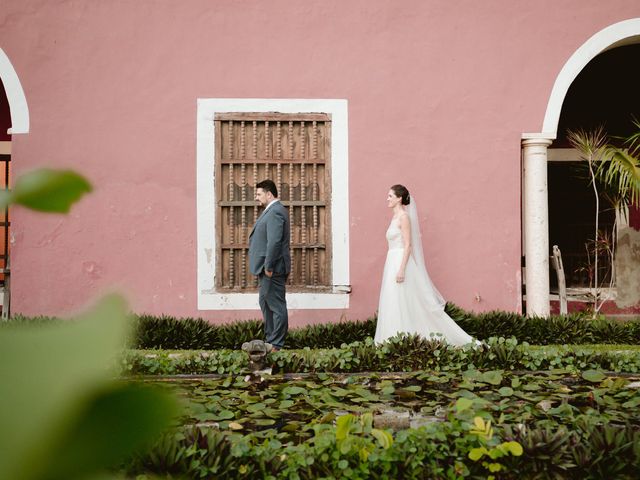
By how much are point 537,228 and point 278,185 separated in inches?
114

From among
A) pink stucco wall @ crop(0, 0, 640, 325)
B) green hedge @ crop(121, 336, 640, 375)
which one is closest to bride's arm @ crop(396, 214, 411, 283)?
pink stucco wall @ crop(0, 0, 640, 325)

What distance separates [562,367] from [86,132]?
5348 millimetres

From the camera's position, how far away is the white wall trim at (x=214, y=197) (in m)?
7.38

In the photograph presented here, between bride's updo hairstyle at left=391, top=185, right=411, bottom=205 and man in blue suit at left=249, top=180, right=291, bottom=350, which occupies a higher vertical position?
bride's updo hairstyle at left=391, top=185, right=411, bottom=205

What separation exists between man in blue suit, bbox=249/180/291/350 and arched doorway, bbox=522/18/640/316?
2883 mm

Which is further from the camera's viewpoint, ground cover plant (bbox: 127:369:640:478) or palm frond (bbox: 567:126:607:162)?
palm frond (bbox: 567:126:607:162)

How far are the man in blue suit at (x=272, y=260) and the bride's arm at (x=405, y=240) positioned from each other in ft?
3.70

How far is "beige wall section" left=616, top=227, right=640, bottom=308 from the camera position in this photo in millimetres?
9023

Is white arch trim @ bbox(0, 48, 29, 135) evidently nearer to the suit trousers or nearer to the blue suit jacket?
the blue suit jacket

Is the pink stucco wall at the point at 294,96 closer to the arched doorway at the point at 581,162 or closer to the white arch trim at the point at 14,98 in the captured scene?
the white arch trim at the point at 14,98

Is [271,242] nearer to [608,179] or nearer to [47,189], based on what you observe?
[608,179]

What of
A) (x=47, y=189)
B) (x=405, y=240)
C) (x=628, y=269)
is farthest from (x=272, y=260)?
(x=47, y=189)

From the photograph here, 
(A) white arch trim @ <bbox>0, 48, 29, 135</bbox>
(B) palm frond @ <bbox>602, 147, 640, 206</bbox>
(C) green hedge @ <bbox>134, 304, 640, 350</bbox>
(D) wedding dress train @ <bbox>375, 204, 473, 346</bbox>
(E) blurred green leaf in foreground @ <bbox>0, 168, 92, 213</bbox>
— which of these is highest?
(A) white arch trim @ <bbox>0, 48, 29, 135</bbox>

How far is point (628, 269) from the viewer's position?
9047 mm
